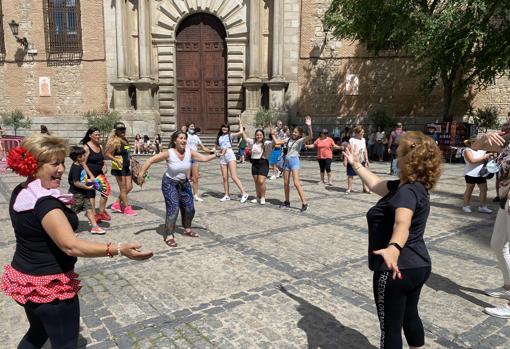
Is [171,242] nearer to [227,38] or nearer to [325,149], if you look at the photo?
[325,149]

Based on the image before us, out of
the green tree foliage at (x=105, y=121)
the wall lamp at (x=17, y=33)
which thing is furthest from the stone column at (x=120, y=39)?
the wall lamp at (x=17, y=33)

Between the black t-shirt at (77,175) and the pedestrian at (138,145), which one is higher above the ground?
the black t-shirt at (77,175)

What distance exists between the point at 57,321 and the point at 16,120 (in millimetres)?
22067

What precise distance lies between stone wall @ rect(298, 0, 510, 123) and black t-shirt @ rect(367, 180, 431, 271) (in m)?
18.9

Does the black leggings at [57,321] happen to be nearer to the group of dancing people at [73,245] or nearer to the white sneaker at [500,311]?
the group of dancing people at [73,245]

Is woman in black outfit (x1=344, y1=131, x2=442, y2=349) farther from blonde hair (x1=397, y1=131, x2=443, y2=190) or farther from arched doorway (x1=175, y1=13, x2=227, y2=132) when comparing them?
arched doorway (x1=175, y1=13, x2=227, y2=132)

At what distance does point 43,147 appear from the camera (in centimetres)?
229

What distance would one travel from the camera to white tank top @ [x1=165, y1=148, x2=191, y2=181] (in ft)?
19.4

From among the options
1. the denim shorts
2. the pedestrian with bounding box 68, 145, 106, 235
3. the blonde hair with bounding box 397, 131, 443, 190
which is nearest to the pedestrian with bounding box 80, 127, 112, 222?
the pedestrian with bounding box 68, 145, 106, 235

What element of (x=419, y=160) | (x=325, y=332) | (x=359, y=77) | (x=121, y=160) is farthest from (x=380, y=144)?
(x=419, y=160)

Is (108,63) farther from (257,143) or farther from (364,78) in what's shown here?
(257,143)

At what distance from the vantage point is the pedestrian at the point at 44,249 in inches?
88.2

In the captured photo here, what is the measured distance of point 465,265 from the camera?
5.04 m

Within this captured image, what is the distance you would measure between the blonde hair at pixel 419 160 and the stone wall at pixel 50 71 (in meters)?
21.5
